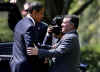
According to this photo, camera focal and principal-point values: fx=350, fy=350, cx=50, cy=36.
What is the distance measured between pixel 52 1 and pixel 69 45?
7.58 meters

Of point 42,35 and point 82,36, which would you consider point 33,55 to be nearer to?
point 42,35

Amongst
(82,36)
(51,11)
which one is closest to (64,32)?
(51,11)

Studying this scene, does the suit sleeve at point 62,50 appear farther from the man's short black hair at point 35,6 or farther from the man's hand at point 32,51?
the man's short black hair at point 35,6

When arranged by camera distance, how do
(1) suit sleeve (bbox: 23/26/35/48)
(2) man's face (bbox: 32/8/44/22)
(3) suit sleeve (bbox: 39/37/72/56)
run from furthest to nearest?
(2) man's face (bbox: 32/8/44/22)
(1) suit sleeve (bbox: 23/26/35/48)
(3) suit sleeve (bbox: 39/37/72/56)

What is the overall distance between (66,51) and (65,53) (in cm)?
3

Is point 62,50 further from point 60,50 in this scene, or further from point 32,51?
point 32,51

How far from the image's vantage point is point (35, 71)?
5.20m

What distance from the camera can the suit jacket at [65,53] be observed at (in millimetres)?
4648

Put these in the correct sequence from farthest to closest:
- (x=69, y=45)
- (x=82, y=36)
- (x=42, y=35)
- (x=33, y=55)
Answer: (x=82, y=36)
(x=42, y=35)
(x=33, y=55)
(x=69, y=45)

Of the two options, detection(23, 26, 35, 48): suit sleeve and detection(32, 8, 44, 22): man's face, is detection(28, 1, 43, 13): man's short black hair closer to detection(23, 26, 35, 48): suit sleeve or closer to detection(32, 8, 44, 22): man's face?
detection(32, 8, 44, 22): man's face

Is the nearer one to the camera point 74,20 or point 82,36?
point 74,20

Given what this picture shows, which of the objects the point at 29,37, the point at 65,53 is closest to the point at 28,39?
the point at 29,37

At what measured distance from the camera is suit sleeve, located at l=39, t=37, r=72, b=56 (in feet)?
15.2

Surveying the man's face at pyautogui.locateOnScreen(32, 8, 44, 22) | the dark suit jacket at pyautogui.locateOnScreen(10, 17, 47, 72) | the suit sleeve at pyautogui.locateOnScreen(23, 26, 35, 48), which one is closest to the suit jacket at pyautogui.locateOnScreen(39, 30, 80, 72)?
the suit sleeve at pyautogui.locateOnScreen(23, 26, 35, 48)
